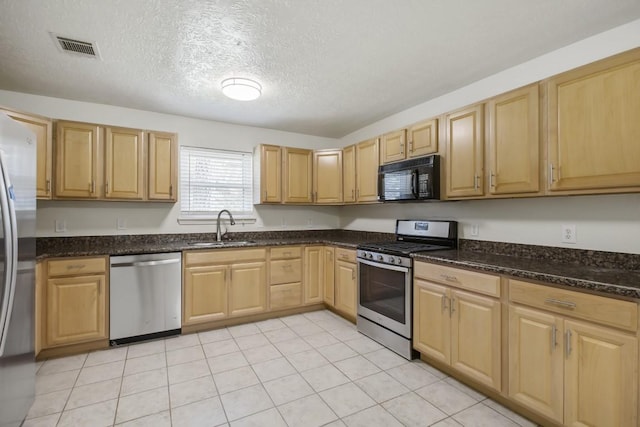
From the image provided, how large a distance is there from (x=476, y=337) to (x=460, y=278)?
0.41m

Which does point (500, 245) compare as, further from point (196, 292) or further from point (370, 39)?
point (196, 292)

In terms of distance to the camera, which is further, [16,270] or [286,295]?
[286,295]

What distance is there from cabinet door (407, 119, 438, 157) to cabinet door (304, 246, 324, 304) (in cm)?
169

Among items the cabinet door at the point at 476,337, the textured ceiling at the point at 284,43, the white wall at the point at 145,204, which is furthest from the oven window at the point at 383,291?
the textured ceiling at the point at 284,43

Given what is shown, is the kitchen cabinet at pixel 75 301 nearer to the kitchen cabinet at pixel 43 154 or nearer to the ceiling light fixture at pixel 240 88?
the kitchen cabinet at pixel 43 154

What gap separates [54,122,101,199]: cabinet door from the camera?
285 centimetres

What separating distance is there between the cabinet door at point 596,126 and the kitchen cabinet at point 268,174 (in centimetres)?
290

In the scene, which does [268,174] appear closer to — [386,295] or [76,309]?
[386,295]

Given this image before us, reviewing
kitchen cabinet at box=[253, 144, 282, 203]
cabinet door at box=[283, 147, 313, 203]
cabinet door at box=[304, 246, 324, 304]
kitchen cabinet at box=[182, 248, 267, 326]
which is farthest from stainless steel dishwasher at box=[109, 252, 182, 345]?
cabinet door at box=[283, 147, 313, 203]

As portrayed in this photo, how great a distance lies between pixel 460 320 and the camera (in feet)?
7.18

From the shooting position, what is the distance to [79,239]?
3.17m

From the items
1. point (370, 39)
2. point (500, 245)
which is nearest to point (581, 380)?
point (500, 245)

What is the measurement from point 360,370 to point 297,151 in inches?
110

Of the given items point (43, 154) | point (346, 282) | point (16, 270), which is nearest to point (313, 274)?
point (346, 282)
